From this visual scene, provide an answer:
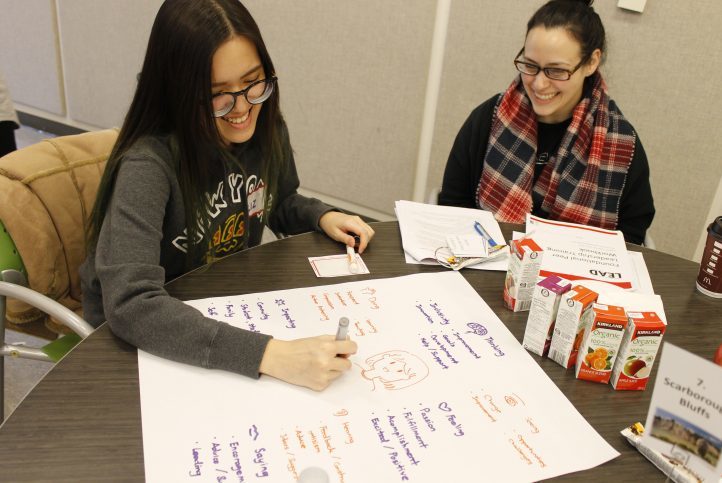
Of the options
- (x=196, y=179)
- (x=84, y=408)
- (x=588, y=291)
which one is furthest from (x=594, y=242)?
(x=84, y=408)

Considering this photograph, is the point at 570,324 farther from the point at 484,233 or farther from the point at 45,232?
the point at 45,232

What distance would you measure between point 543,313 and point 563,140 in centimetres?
86

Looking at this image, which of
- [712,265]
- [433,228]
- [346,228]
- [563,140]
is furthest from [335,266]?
[563,140]

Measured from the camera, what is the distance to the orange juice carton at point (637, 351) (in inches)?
34.3

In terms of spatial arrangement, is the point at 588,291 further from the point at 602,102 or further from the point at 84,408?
the point at 602,102

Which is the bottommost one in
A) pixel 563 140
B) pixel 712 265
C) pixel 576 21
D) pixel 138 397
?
pixel 138 397

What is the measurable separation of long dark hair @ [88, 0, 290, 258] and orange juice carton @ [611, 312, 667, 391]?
78 cm

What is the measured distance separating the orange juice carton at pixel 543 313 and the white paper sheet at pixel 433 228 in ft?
0.86

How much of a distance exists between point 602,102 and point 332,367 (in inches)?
47.3

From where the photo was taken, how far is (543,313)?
0.95m

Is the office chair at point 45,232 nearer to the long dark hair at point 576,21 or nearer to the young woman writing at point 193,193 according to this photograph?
the young woman writing at point 193,193

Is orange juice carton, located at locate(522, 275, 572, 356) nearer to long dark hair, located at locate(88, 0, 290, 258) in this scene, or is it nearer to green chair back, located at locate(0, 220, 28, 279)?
long dark hair, located at locate(88, 0, 290, 258)

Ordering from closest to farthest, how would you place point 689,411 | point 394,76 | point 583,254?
point 689,411
point 583,254
point 394,76

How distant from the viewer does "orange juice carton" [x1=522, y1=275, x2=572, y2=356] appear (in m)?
0.94
